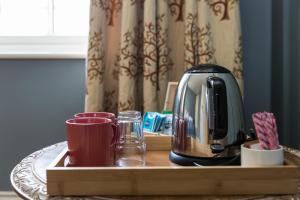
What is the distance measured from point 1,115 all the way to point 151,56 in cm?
82

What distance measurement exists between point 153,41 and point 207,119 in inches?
29.6

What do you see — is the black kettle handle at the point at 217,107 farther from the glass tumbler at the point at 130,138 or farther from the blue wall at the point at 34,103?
the blue wall at the point at 34,103

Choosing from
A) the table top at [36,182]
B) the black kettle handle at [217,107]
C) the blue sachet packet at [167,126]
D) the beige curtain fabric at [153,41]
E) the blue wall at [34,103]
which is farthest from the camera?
the blue wall at [34,103]

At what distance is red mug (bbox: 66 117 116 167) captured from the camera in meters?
0.81

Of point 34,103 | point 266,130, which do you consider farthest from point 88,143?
point 34,103

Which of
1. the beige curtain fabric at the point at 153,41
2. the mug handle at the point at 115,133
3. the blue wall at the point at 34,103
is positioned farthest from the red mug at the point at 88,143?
the blue wall at the point at 34,103

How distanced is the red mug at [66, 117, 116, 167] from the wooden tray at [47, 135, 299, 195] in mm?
92

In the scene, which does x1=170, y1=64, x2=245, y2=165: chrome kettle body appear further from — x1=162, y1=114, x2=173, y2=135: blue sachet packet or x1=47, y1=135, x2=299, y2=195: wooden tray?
x1=162, y1=114, x2=173, y2=135: blue sachet packet

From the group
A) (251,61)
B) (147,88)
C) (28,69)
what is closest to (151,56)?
(147,88)

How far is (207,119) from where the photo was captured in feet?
2.89

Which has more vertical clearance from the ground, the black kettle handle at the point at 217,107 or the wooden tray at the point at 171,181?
the black kettle handle at the point at 217,107

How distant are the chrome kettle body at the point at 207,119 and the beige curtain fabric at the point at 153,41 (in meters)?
0.65

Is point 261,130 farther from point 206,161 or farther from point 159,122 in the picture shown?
point 159,122

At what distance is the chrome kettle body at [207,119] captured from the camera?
2.85ft
